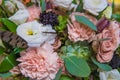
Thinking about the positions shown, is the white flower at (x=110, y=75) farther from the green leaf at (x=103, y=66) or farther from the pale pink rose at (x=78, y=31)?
the pale pink rose at (x=78, y=31)

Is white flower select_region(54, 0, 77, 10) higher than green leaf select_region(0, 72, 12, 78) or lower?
higher

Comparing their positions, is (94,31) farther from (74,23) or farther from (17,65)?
(17,65)

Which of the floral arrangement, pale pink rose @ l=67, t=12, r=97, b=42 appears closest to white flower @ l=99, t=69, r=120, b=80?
the floral arrangement

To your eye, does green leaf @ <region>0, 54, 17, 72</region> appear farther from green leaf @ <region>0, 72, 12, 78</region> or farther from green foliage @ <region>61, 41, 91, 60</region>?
green foliage @ <region>61, 41, 91, 60</region>

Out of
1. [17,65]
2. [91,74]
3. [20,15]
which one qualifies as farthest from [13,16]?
[91,74]

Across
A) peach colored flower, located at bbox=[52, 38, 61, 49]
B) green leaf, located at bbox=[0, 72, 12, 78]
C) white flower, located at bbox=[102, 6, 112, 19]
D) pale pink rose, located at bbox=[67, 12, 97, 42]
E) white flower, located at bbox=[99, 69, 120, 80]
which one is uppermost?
white flower, located at bbox=[102, 6, 112, 19]

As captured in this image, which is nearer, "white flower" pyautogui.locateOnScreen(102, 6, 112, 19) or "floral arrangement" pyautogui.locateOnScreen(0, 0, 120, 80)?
"floral arrangement" pyautogui.locateOnScreen(0, 0, 120, 80)

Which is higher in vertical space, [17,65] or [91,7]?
[91,7]
